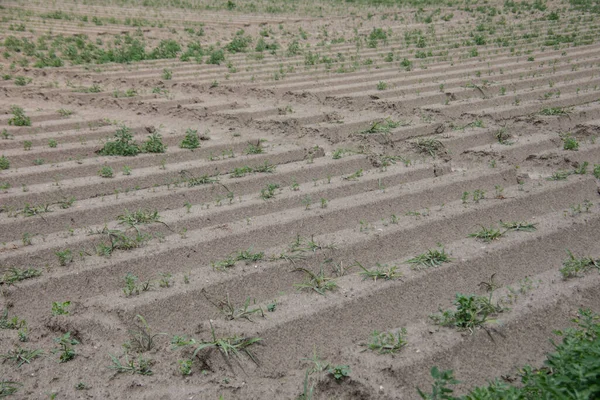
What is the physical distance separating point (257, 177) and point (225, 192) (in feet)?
1.05

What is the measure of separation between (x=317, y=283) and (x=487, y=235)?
115cm

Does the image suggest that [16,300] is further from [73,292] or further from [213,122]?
[213,122]

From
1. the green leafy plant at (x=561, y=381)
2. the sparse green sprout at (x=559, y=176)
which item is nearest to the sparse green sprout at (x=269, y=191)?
the sparse green sprout at (x=559, y=176)

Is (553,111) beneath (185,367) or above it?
above

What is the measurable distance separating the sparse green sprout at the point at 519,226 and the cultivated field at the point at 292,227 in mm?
12

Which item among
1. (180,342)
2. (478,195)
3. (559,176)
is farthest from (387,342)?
(559,176)

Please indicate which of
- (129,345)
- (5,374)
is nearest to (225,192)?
(129,345)

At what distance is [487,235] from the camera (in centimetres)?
372

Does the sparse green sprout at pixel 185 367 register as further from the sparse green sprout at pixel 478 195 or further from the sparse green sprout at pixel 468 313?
the sparse green sprout at pixel 478 195

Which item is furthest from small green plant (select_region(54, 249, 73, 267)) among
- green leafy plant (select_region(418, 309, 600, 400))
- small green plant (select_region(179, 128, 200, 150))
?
green leafy plant (select_region(418, 309, 600, 400))

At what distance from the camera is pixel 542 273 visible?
11.0ft

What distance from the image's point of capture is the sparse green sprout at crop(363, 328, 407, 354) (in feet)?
9.03

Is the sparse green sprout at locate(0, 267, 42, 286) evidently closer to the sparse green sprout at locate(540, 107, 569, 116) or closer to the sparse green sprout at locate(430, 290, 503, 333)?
the sparse green sprout at locate(430, 290, 503, 333)

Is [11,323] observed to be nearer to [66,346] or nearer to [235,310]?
[66,346]
